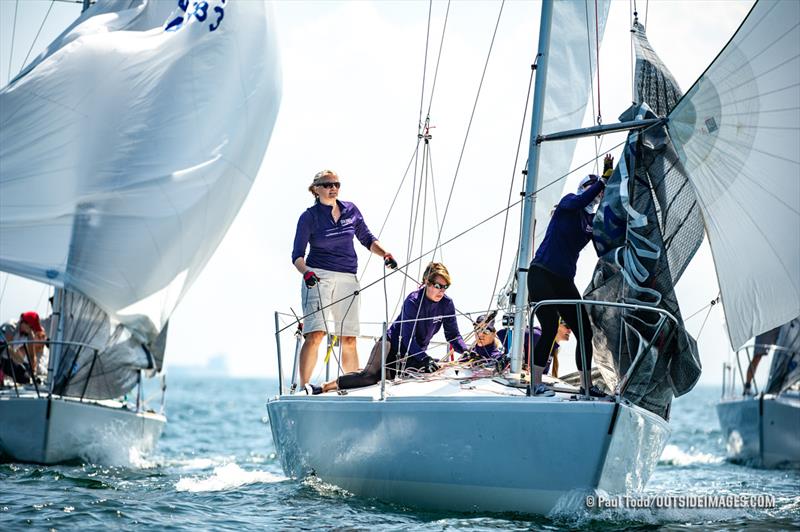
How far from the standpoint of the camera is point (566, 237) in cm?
630

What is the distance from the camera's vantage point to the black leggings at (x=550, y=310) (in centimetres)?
607

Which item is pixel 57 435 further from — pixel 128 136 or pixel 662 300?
pixel 662 300

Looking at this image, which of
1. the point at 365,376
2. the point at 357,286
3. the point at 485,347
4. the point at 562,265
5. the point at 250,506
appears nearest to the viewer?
the point at 562,265

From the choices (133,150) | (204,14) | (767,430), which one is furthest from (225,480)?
(767,430)

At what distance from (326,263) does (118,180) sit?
3.43m

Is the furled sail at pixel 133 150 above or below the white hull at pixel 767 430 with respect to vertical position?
above

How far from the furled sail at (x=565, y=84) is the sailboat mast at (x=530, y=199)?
140 cm

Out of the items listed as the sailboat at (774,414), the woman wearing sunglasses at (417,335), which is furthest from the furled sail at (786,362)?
the woman wearing sunglasses at (417,335)

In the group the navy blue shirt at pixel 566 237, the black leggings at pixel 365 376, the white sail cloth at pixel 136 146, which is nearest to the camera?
the navy blue shirt at pixel 566 237

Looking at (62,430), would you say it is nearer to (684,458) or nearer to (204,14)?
(204,14)

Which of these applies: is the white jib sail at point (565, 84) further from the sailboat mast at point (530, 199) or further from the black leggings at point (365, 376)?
the black leggings at point (365, 376)

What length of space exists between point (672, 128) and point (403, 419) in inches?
105

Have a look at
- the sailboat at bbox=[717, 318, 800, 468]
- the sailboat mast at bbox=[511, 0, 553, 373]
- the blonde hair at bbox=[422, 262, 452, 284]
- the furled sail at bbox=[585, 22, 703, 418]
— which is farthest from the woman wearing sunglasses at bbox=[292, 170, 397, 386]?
the sailboat at bbox=[717, 318, 800, 468]

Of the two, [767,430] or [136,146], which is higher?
[136,146]
